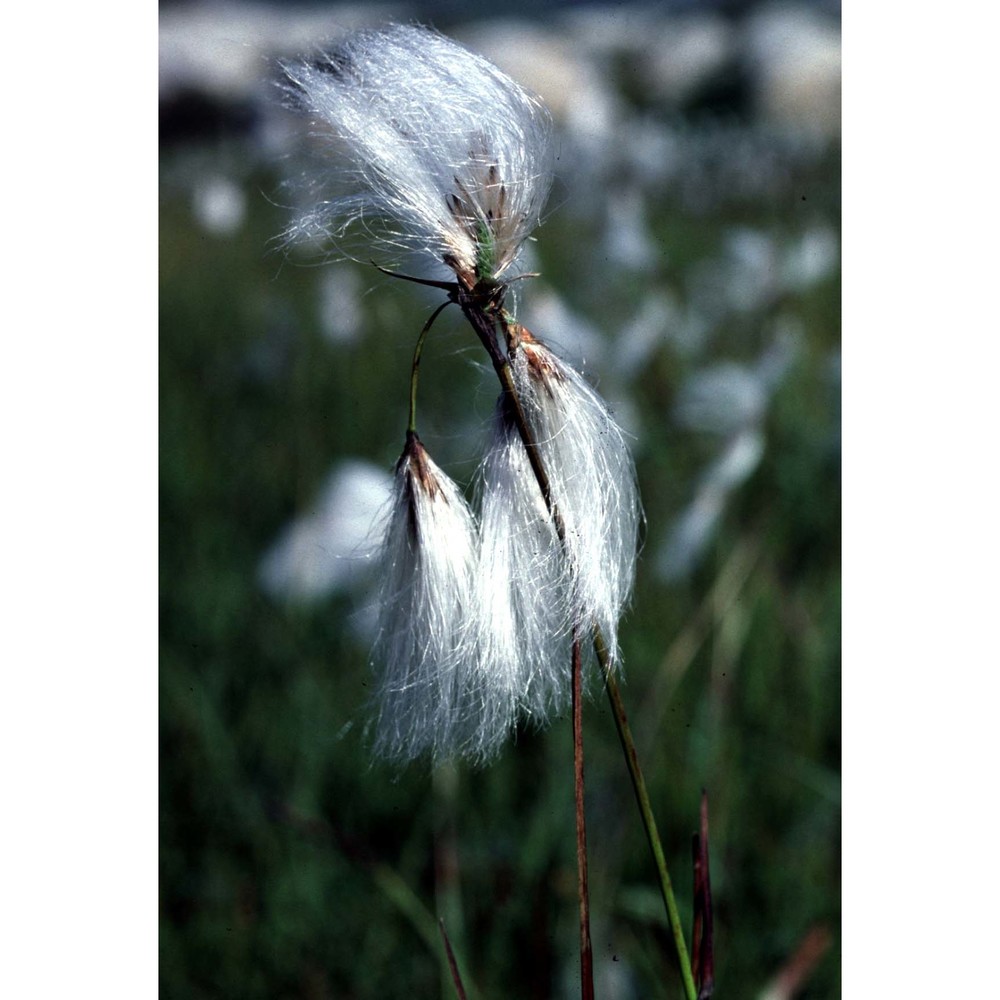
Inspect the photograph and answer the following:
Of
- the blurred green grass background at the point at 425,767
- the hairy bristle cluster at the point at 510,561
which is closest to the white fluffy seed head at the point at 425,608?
the hairy bristle cluster at the point at 510,561

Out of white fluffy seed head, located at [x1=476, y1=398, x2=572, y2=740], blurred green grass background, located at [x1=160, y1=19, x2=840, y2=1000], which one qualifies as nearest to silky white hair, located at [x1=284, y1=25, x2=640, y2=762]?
white fluffy seed head, located at [x1=476, y1=398, x2=572, y2=740]

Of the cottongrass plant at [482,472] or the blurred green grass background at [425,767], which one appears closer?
the cottongrass plant at [482,472]

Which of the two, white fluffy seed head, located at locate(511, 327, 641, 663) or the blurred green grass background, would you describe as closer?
white fluffy seed head, located at locate(511, 327, 641, 663)

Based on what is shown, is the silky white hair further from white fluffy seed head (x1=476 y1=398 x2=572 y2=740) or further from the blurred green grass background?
the blurred green grass background

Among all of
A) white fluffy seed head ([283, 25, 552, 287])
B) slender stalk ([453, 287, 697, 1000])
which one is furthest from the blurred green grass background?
slender stalk ([453, 287, 697, 1000])

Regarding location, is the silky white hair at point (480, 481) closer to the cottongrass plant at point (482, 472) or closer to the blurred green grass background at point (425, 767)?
the cottongrass plant at point (482, 472)

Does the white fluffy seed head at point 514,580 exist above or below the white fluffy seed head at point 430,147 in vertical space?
below

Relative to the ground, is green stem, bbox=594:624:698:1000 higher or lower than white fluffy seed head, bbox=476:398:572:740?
lower
